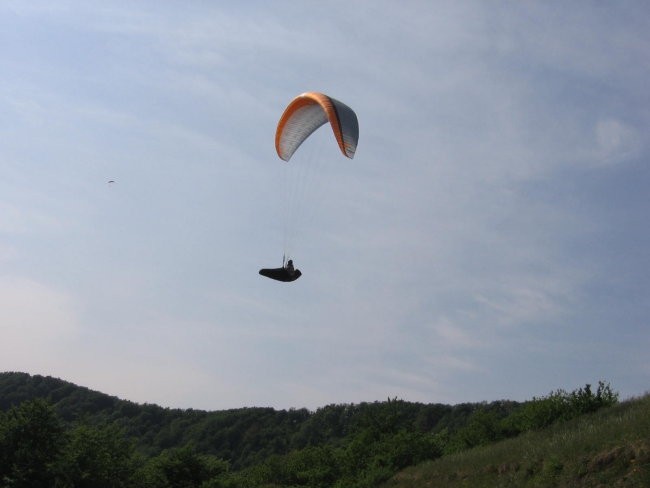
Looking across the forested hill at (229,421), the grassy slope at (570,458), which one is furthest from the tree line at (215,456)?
the forested hill at (229,421)

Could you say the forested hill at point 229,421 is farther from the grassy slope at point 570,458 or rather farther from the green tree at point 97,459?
the grassy slope at point 570,458

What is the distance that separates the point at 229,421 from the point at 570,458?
102820 millimetres

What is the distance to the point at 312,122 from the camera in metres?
26.8

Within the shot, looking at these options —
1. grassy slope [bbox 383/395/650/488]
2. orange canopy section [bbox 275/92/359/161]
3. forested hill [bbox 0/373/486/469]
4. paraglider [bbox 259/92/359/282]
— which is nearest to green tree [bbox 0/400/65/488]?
grassy slope [bbox 383/395/650/488]

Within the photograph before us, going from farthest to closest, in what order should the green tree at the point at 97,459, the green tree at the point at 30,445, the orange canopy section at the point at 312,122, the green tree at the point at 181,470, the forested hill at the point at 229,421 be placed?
the forested hill at the point at 229,421, the green tree at the point at 181,470, the green tree at the point at 97,459, the green tree at the point at 30,445, the orange canopy section at the point at 312,122

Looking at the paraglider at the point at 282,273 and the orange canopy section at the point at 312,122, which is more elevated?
the orange canopy section at the point at 312,122

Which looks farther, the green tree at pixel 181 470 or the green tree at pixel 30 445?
the green tree at pixel 181 470

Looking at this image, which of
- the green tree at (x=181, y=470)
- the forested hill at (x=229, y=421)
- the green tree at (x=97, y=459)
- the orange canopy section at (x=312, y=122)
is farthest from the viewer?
the forested hill at (x=229, y=421)

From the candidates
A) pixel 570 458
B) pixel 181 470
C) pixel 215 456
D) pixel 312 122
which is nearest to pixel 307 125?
pixel 312 122

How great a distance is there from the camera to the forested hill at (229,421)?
110 meters

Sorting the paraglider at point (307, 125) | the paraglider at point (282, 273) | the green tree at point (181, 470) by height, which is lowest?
the green tree at point (181, 470)

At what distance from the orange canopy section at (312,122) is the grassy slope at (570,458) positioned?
44.6 ft

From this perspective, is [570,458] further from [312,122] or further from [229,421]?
[229,421]

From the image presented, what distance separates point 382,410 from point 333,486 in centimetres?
1404
